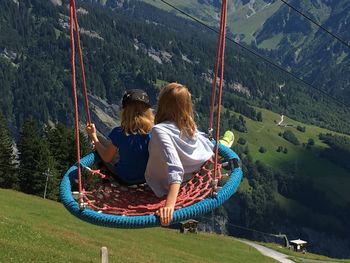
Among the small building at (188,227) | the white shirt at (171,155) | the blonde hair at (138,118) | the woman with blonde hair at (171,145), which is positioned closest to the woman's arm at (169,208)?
the woman with blonde hair at (171,145)

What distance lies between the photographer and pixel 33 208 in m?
60.0

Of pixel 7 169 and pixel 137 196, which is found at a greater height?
pixel 137 196

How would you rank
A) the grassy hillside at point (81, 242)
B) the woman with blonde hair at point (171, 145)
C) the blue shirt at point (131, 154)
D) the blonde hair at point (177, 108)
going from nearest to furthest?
the woman with blonde hair at point (171, 145) < the blonde hair at point (177, 108) < the blue shirt at point (131, 154) < the grassy hillside at point (81, 242)

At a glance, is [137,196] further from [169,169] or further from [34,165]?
[34,165]

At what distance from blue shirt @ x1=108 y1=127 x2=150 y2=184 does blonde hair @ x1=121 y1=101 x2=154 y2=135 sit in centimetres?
12

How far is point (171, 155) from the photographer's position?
29.4ft

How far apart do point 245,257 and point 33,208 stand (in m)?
21.4

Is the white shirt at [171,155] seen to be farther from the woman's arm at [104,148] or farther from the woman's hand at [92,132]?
the woman's hand at [92,132]

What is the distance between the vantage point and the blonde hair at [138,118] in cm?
995

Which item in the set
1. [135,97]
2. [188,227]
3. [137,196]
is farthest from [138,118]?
[188,227]

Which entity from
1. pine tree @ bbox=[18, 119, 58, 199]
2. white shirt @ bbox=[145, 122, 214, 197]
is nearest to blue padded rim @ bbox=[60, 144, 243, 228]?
white shirt @ bbox=[145, 122, 214, 197]

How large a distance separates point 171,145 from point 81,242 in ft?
103

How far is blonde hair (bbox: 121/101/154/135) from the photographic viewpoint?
9945 mm

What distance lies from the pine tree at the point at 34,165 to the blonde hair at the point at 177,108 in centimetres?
7368
